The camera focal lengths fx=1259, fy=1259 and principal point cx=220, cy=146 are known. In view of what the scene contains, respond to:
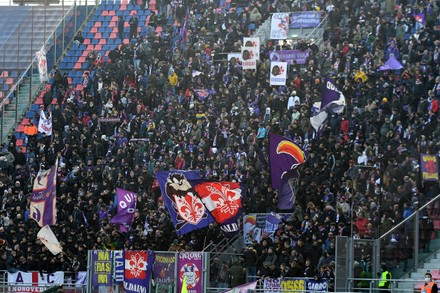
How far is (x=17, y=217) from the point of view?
135ft

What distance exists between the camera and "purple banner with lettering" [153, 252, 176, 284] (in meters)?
33.6

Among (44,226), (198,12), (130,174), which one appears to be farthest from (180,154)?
(198,12)

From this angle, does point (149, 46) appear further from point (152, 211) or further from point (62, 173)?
point (152, 211)

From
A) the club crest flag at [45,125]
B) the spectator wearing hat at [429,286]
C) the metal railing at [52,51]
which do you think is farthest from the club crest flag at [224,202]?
the metal railing at [52,51]

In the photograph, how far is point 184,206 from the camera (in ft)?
117

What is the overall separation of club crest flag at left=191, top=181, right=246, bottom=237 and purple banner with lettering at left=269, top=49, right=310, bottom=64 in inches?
370

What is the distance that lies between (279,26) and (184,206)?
13.5 metres

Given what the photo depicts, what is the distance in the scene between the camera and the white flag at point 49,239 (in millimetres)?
38562

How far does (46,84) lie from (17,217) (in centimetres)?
1194

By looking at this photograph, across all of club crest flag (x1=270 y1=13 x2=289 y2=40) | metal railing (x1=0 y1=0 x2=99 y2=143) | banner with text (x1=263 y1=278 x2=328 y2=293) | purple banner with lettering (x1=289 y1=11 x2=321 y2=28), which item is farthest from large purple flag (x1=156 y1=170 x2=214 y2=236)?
metal railing (x1=0 y1=0 x2=99 y2=143)

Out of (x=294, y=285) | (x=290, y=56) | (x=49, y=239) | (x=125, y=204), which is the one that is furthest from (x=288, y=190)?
(x=290, y=56)

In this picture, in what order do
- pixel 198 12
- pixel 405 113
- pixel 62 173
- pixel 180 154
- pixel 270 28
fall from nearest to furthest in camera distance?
pixel 405 113 < pixel 180 154 < pixel 62 173 < pixel 270 28 < pixel 198 12

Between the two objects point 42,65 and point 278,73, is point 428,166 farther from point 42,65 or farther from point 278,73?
point 42,65

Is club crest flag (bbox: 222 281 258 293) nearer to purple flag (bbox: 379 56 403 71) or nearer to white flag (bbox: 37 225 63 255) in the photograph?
white flag (bbox: 37 225 63 255)
